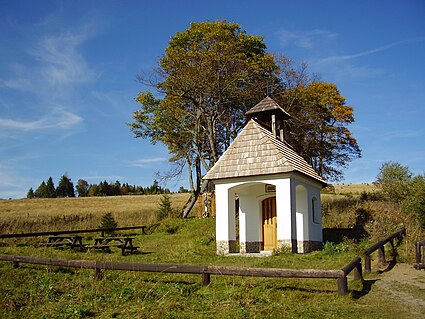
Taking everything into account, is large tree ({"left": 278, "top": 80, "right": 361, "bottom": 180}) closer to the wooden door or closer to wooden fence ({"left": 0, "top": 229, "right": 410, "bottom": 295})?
the wooden door

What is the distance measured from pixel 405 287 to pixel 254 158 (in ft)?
29.1

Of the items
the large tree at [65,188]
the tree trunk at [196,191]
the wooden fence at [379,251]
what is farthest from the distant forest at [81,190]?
the wooden fence at [379,251]

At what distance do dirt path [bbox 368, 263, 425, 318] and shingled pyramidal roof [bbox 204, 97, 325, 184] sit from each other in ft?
18.9

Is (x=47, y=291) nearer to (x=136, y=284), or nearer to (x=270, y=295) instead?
(x=136, y=284)

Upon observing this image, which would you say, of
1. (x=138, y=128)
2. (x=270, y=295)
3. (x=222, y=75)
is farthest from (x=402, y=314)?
(x=138, y=128)

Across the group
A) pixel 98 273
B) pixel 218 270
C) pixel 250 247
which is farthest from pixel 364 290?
pixel 250 247

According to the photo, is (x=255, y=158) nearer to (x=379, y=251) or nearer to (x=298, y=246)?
(x=298, y=246)

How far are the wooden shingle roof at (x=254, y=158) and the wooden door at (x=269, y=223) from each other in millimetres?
2225

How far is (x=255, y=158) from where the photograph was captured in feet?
58.6

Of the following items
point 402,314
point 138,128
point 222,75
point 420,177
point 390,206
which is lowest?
point 402,314

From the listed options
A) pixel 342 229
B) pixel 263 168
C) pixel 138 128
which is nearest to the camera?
pixel 263 168

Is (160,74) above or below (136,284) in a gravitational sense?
above

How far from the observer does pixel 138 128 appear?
31609 millimetres

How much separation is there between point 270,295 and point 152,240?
52.4 ft
